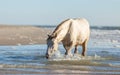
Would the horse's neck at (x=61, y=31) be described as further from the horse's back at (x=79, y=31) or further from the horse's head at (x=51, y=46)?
the horse's back at (x=79, y=31)

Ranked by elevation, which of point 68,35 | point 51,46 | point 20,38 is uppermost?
point 68,35

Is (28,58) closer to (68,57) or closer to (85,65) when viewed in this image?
(68,57)

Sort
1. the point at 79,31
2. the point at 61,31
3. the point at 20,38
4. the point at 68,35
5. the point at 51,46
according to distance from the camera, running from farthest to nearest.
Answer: the point at 20,38 < the point at 79,31 < the point at 68,35 < the point at 61,31 < the point at 51,46

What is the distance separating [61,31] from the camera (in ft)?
57.8

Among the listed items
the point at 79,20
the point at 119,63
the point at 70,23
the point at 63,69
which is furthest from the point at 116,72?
the point at 79,20

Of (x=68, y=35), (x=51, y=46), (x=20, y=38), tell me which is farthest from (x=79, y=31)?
(x=20, y=38)

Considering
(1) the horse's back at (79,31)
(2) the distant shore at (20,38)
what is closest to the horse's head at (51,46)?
(1) the horse's back at (79,31)

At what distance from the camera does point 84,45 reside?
20656 millimetres

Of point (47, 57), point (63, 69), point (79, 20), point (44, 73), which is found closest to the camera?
point (44, 73)

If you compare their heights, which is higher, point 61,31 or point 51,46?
point 61,31

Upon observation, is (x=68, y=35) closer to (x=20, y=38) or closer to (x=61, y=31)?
(x=61, y=31)

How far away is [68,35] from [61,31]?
621mm

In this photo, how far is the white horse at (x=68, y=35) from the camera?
1700 cm

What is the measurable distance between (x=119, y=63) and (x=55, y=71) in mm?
3625
